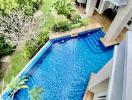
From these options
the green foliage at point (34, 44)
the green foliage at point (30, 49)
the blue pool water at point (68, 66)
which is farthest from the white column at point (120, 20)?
the green foliage at point (30, 49)

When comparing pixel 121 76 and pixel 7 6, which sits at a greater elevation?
pixel 121 76

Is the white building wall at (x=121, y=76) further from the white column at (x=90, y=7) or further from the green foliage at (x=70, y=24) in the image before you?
the white column at (x=90, y=7)

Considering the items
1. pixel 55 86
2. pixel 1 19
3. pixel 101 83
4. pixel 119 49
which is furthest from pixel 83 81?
pixel 1 19

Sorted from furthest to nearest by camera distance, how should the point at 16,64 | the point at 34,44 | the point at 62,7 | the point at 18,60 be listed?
the point at 62,7 < the point at 34,44 < the point at 18,60 < the point at 16,64

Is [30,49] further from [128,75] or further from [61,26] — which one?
[128,75]

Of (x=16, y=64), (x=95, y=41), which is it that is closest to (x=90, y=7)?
(x=95, y=41)

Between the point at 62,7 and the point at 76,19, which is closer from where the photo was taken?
the point at 62,7

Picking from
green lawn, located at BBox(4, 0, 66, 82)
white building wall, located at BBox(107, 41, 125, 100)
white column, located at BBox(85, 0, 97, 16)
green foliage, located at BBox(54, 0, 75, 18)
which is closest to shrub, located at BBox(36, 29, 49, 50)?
green lawn, located at BBox(4, 0, 66, 82)
